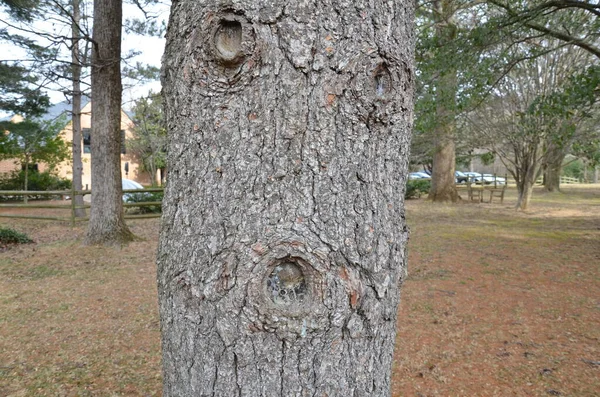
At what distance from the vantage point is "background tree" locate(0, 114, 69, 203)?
15477mm

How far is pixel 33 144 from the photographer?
16656mm

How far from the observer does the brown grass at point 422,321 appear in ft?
11.1

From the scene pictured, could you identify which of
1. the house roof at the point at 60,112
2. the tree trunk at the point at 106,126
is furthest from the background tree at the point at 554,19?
the house roof at the point at 60,112

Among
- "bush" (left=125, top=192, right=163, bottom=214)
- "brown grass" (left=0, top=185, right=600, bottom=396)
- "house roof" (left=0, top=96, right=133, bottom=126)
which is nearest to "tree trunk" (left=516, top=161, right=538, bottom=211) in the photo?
"brown grass" (left=0, top=185, right=600, bottom=396)

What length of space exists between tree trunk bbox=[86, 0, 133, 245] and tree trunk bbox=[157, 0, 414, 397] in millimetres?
7751

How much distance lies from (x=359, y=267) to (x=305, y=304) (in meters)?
0.19

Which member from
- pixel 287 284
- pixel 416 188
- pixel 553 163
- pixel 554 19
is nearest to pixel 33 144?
pixel 554 19

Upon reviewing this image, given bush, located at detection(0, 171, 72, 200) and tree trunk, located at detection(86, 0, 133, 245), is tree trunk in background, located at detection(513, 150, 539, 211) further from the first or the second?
bush, located at detection(0, 171, 72, 200)

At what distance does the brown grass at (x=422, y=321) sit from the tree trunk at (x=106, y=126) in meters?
0.61

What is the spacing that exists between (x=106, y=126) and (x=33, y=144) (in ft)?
34.5

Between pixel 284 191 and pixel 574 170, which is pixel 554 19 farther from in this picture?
pixel 574 170

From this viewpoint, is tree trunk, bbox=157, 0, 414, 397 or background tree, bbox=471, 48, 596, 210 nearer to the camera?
tree trunk, bbox=157, 0, 414, 397

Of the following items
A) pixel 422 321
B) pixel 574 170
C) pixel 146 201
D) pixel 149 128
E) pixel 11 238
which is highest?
pixel 149 128

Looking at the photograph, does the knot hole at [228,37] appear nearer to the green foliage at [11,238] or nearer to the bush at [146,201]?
the green foliage at [11,238]
